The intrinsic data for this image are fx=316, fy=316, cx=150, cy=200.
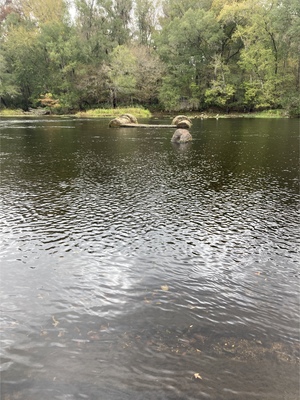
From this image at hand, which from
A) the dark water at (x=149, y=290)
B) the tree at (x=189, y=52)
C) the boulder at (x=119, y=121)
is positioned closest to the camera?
the dark water at (x=149, y=290)

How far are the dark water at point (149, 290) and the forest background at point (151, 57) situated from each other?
182 ft

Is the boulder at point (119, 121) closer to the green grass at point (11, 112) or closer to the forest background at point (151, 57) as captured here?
the forest background at point (151, 57)

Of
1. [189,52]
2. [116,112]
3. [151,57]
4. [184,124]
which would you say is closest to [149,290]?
[184,124]

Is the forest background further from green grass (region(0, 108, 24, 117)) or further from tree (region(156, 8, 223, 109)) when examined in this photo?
green grass (region(0, 108, 24, 117))

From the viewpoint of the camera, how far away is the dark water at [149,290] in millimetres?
4324

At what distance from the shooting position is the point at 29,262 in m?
7.52

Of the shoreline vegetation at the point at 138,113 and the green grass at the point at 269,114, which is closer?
the green grass at the point at 269,114

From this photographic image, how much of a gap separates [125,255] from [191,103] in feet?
222

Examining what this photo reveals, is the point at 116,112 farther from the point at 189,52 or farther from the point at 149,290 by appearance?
the point at 149,290

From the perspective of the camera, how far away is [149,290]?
254 inches

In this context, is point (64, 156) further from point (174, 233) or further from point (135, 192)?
point (174, 233)

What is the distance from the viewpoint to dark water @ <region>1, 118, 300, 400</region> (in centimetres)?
432

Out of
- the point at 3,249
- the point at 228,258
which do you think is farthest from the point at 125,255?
the point at 3,249

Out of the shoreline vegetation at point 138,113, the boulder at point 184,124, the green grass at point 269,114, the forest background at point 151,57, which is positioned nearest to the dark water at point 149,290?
the boulder at point 184,124
